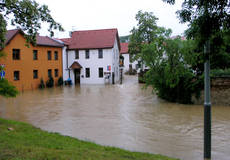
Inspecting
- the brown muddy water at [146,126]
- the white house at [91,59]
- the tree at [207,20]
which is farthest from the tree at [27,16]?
the white house at [91,59]

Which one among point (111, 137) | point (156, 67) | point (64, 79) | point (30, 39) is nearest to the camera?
point (111, 137)

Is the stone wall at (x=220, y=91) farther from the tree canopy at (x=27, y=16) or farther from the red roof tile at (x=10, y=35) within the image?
the red roof tile at (x=10, y=35)

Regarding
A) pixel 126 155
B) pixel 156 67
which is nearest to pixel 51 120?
pixel 126 155

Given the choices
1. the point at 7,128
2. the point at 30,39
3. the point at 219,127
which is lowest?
the point at 219,127

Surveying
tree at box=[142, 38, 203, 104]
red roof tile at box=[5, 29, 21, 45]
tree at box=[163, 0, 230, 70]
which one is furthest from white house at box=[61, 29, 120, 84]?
tree at box=[163, 0, 230, 70]

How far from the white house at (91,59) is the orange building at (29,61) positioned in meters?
1.88

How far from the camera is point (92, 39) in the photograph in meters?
37.9

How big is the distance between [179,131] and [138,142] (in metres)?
2.50

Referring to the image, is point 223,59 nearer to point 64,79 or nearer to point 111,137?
point 111,137

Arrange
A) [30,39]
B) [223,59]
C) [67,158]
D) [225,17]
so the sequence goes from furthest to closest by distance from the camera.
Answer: [30,39]
[223,59]
[67,158]
[225,17]

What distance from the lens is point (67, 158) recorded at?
15.5 ft

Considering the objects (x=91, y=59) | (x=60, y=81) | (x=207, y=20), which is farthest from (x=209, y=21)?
(x=91, y=59)

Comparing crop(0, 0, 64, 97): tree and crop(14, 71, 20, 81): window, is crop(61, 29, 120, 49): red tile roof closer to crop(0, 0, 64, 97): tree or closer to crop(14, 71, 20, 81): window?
crop(14, 71, 20, 81): window

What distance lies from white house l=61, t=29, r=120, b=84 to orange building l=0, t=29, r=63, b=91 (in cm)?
188
